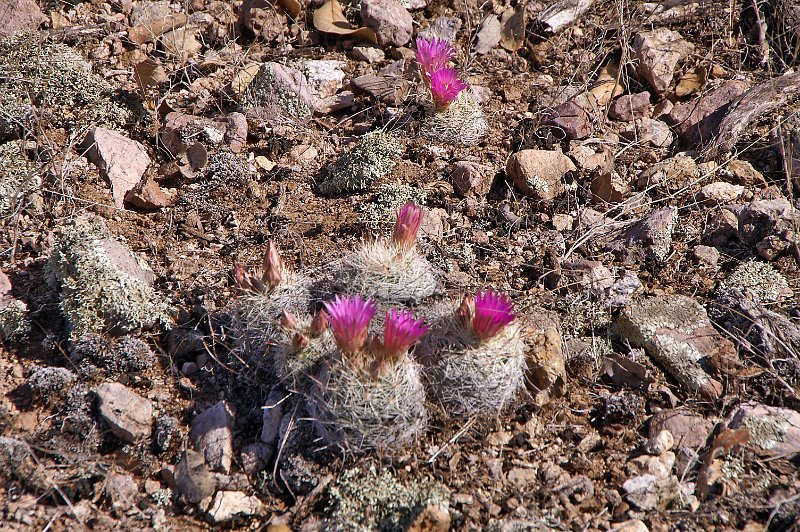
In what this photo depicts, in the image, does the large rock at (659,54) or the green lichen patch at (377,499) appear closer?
the green lichen patch at (377,499)

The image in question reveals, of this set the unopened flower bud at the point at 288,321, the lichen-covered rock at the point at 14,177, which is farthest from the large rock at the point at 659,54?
the lichen-covered rock at the point at 14,177

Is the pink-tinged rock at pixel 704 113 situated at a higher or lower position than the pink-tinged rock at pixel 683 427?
higher

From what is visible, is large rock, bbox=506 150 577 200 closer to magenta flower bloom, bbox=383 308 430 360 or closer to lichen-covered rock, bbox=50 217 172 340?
magenta flower bloom, bbox=383 308 430 360

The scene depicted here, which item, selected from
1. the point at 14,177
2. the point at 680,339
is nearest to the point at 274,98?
the point at 14,177

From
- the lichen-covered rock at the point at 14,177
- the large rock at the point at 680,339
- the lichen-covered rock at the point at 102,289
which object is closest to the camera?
the large rock at the point at 680,339

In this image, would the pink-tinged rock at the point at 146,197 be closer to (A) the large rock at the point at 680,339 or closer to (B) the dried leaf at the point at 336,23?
(B) the dried leaf at the point at 336,23

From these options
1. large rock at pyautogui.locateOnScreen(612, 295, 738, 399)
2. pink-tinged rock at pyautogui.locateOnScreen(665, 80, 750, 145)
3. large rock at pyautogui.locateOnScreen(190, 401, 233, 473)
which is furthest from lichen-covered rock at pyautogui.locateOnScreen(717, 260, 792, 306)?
large rock at pyautogui.locateOnScreen(190, 401, 233, 473)
